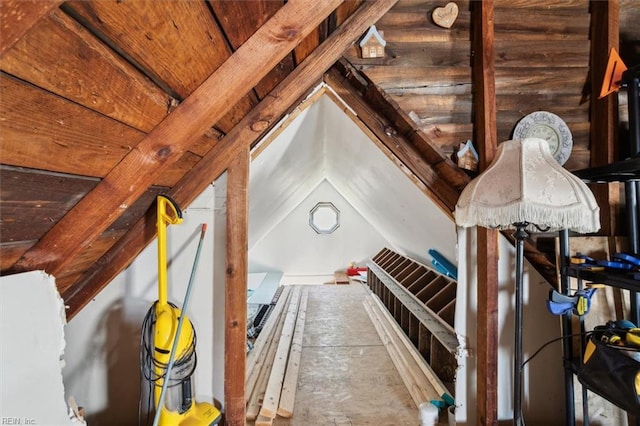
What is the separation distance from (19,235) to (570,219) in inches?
69.8

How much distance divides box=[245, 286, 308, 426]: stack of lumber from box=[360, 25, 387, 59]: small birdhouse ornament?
198cm

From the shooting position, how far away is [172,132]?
88cm

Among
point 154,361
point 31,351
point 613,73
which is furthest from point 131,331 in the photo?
point 613,73

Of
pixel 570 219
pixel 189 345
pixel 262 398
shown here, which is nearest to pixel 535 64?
pixel 570 219

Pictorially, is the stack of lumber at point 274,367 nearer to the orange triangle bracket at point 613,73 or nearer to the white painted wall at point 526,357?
the white painted wall at point 526,357

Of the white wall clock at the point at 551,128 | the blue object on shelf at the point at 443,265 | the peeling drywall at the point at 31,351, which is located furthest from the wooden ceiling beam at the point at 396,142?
the peeling drywall at the point at 31,351

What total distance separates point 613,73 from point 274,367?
263 centimetres

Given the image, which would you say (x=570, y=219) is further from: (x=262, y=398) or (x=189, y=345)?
(x=262, y=398)

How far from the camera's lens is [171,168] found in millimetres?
1236

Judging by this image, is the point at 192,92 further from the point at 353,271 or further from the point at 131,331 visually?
the point at 353,271

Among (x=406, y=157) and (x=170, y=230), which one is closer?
(x=170, y=230)

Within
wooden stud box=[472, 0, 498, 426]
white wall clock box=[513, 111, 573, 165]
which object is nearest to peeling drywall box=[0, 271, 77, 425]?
wooden stud box=[472, 0, 498, 426]

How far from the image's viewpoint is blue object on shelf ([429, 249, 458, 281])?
2.73 m

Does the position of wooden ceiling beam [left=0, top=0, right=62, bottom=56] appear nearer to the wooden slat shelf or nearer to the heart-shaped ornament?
the heart-shaped ornament
